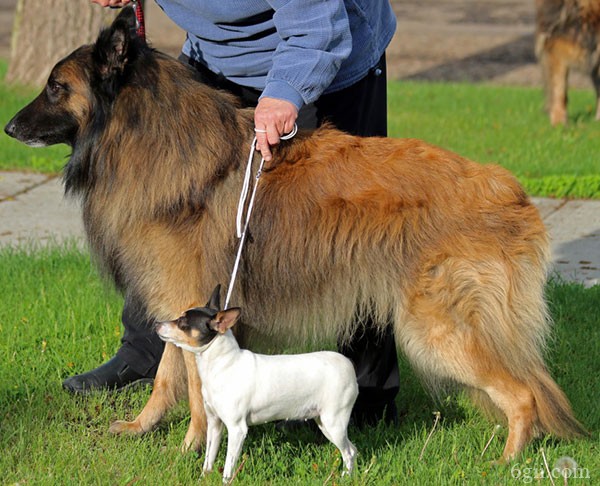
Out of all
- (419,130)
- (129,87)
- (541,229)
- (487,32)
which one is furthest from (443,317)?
(487,32)

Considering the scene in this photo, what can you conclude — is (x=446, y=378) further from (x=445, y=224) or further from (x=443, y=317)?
(x=445, y=224)

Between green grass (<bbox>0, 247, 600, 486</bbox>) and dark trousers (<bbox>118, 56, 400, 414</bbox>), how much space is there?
21 cm

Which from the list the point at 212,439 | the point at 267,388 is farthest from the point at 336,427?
the point at 212,439

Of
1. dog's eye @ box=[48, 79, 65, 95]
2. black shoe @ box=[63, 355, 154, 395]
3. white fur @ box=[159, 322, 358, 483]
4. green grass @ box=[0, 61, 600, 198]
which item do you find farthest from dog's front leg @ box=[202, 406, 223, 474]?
green grass @ box=[0, 61, 600, 198]

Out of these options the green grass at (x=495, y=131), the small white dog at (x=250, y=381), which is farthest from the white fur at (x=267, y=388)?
the green grass at (x=495, y=131)

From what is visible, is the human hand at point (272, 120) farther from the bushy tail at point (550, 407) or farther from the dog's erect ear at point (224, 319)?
the bushy tail at point (550, 407)

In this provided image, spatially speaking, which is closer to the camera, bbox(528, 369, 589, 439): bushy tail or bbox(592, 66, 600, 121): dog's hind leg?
bbox(528, 369, 589, 439): bushy tail

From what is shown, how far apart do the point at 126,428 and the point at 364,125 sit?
1806 mm

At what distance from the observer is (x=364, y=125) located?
4.79m

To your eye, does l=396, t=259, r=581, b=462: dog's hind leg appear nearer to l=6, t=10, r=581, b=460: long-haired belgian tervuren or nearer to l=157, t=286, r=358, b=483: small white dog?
l=6, t=10, r=581, b=460: long-haired belgian tervuren

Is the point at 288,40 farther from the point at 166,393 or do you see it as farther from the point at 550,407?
the point at 550,407

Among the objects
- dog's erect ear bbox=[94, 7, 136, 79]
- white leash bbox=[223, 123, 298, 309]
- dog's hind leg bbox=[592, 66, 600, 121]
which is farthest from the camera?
dog's hind leg bbox=[592, 66, 600, 121]

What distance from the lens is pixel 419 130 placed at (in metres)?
10.8

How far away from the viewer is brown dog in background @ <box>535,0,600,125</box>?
35.9 feet
